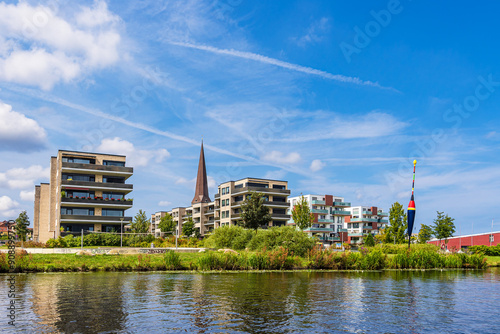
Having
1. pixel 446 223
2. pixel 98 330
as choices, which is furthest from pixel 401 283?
pixel 446 223

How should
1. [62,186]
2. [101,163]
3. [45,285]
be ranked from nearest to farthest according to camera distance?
1. [45,285]
2. [62,186]
3. [101,163]

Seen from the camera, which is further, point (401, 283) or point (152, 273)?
point (152, 273)

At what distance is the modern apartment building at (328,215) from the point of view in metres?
122

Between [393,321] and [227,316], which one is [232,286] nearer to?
[227,316]

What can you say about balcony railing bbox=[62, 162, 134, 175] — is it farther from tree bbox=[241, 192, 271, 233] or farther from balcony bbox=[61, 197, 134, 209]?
tree bbox=[241, 192, 271, 233]

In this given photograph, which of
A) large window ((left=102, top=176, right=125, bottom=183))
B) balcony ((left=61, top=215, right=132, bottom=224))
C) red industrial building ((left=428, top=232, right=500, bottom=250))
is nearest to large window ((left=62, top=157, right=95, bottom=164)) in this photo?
large window ((left=102, top=176, right=125, bottom=183))

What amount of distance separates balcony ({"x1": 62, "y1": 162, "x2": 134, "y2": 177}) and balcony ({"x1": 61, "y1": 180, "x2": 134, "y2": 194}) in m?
2.34

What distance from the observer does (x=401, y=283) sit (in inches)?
1152

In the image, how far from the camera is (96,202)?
7469cm

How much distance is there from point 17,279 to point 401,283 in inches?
1020

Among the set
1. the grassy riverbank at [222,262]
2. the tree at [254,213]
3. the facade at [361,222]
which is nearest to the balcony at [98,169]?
the tree at [254,213]

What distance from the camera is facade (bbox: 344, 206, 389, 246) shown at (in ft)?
453

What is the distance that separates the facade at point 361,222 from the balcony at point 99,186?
82.2 m

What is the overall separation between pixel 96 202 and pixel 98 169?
6.10 m
